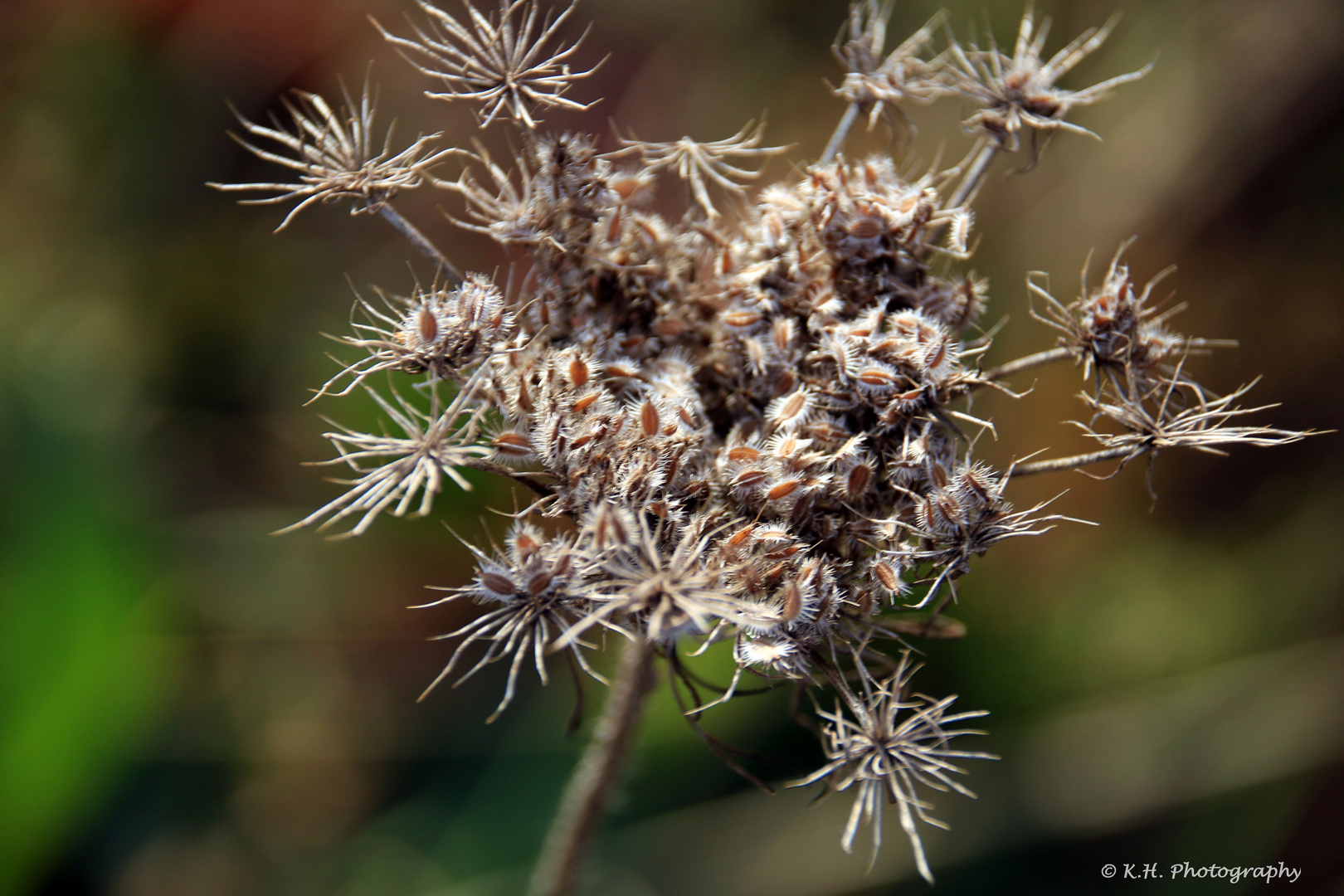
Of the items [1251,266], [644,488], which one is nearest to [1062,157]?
[1251,266]

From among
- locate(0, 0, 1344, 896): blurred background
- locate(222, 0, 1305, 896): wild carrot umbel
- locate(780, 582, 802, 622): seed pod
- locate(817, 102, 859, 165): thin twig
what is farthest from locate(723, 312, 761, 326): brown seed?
locate(0, 0, 1344, 896): blurred background

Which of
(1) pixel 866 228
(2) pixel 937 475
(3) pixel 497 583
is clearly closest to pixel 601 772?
(3) pixel 497 583

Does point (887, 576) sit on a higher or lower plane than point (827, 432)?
lower

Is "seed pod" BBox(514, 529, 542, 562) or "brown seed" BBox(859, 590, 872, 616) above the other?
"brown seed" BBox(859, 590, 872, 616)

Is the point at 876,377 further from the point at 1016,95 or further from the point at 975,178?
the point at 1016,95

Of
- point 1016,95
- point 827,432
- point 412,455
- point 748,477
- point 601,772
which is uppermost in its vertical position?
point 1016,95

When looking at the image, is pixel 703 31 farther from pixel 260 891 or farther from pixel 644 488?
pixel 260 891

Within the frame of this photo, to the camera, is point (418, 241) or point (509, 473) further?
point (418, 241)

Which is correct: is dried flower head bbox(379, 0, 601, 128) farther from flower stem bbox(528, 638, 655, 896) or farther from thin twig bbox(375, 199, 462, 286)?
flower stem bbox(528, 638, 655, 896)
